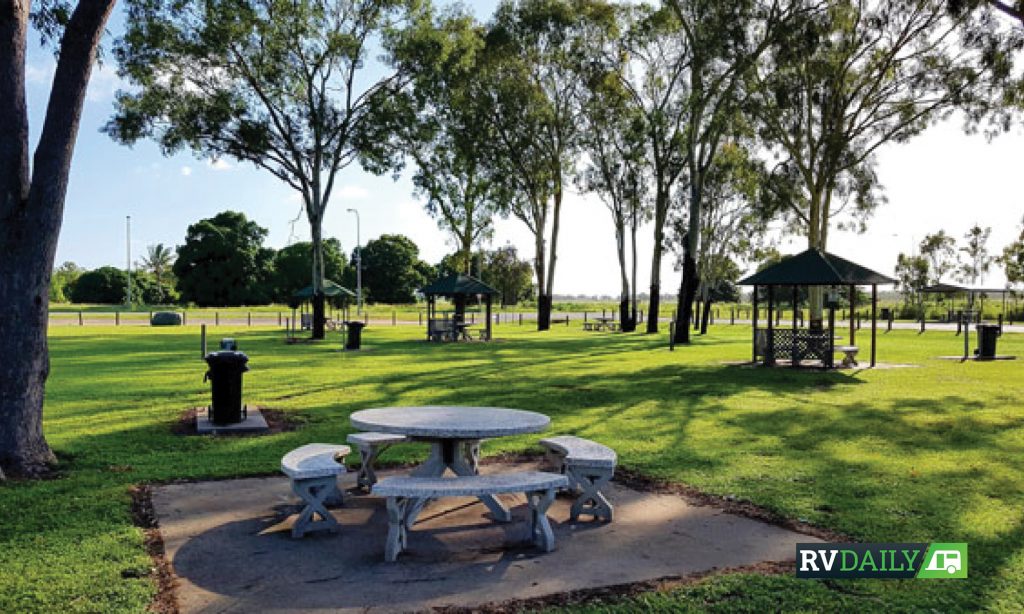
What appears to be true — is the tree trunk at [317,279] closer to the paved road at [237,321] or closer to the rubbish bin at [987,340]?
the paved road at [237,321]

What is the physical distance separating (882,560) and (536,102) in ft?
114

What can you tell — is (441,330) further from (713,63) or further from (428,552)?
(428,552)

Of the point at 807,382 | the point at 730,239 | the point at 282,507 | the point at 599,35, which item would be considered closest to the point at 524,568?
the point at 282,507

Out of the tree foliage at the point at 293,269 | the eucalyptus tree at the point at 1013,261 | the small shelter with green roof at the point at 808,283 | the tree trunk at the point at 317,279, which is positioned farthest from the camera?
the tree foliage at the point at 293,269

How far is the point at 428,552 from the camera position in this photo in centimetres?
527

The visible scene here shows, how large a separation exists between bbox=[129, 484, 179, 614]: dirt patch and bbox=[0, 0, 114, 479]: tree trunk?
139 centimetres

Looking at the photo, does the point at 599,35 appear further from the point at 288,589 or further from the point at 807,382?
the point at 288,589

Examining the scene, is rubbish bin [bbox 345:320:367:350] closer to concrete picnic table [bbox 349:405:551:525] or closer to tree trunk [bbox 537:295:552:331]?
tree trunk [bbox 537:295:552:331]

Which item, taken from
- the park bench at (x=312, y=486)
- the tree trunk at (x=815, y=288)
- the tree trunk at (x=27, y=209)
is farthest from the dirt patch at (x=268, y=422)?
the tree trunk at (x=815, y=288)

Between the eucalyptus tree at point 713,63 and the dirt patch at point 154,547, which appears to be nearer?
the dirt patch at point 154,547

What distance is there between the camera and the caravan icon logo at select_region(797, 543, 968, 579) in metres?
4.92

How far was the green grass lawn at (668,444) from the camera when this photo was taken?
4.64m

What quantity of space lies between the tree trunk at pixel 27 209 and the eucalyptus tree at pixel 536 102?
3019 centimetres

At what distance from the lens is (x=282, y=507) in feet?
21.0
